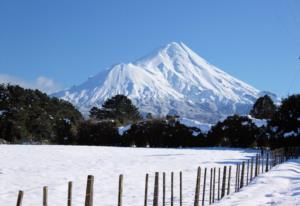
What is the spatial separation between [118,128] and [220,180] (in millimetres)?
39183

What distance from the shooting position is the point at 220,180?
61.5 feet

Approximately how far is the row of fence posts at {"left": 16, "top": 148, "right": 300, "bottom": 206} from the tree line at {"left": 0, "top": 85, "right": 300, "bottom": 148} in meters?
8.09

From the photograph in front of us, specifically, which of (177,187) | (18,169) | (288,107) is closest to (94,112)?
(288,107)

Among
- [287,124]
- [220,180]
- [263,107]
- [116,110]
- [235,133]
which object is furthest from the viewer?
[116,110]

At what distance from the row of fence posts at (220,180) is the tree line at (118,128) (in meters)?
8.09

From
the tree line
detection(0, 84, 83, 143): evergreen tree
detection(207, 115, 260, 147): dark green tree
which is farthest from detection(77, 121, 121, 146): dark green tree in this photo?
detection(207, 115, 260, 147): dark green tree

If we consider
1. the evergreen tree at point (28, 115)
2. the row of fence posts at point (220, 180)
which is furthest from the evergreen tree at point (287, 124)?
the evergreen tree at point (28, 115)

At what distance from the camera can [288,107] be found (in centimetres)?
4634

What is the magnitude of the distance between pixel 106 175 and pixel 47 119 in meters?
40.1

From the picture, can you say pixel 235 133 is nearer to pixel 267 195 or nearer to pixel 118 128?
pixel 118 128

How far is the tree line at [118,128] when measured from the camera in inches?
1852

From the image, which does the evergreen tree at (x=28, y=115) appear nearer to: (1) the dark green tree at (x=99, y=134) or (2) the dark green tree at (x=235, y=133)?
(1) the dark green tree at (x=99, y=134)

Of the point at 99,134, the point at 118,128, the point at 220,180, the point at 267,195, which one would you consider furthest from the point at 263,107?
the point at 267,195

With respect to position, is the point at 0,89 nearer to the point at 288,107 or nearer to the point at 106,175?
the point at 288,107
